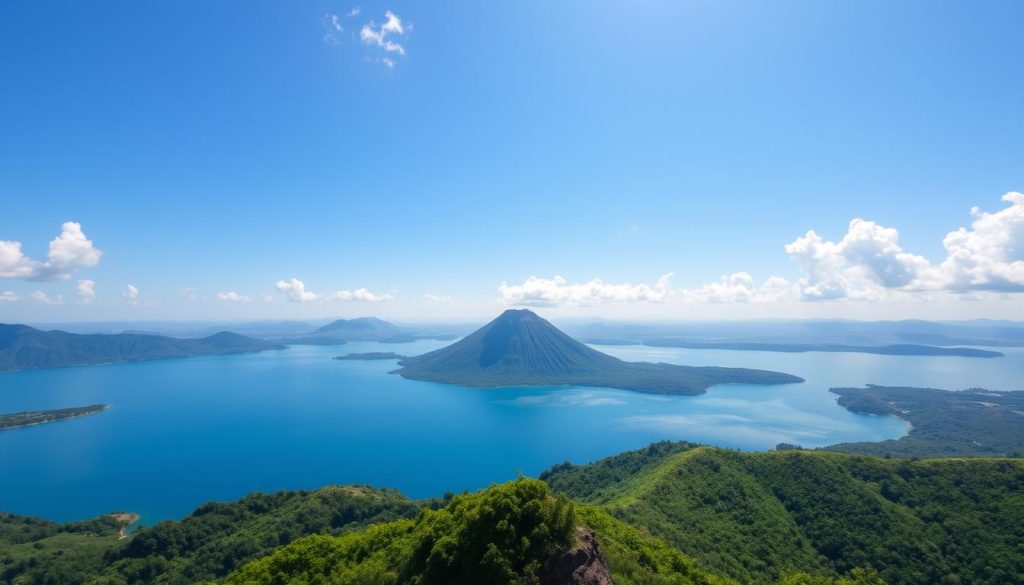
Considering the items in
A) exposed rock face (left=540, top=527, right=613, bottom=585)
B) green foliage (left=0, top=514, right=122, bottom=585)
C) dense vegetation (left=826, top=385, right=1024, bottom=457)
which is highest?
exposed rock face (left=540, top=527, right=613, bottom=585)

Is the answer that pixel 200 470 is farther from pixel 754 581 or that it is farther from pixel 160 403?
pixel 754 581

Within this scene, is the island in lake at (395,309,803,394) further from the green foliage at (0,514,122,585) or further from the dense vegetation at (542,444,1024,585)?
the green foliage at (0,514,122,585)

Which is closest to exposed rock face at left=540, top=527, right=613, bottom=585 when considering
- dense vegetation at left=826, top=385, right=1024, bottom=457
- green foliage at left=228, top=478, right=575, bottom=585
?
green foliage at left=228, top=478, right=575, bottom=585

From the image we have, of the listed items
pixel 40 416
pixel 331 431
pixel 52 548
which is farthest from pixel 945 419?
pixel 40 416

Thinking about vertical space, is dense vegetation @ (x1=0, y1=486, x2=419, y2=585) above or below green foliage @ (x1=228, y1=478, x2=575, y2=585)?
below

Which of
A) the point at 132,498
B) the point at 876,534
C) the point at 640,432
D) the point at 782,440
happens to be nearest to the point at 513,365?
the point at 640,432

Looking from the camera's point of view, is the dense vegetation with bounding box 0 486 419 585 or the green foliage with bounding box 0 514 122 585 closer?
the dense vegetation with bounding box 0 486 419 585
